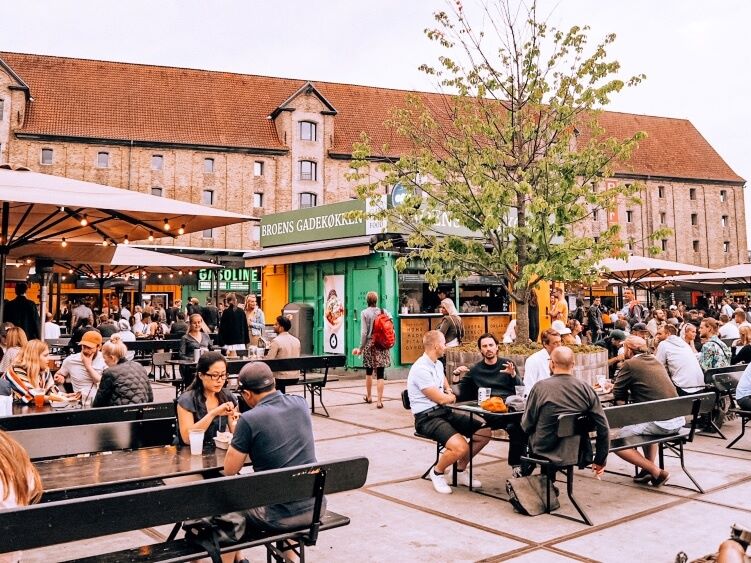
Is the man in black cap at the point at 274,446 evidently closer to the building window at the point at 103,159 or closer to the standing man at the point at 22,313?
the standing man at the point at 22,313

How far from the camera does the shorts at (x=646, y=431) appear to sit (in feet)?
21.5

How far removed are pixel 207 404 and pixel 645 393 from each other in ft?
14.5

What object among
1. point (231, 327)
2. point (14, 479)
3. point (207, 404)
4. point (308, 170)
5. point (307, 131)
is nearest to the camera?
point (14, 479)

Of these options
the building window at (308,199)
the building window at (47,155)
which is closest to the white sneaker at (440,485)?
the building window at (308,199)

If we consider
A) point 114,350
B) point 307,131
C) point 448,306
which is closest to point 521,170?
point 448,306

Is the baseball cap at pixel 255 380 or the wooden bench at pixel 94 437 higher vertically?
the baseball cap at pixel 255 380

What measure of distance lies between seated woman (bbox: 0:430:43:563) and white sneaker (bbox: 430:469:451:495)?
4.11 meters

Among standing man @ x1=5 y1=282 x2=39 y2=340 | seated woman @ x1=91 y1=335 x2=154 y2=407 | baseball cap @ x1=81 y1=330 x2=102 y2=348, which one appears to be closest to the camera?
seated woman @ x1=91 y1=335 x2=154 y2=407

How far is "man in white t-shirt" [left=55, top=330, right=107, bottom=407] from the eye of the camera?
741 centimetres

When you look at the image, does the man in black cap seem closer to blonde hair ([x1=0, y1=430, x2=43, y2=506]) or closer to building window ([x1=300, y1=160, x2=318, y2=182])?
blonde hair ([x1=0, y1=430, x2=43, y2=506])

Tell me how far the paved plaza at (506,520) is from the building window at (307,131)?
38.6 metres

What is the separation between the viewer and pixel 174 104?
44.3 meters

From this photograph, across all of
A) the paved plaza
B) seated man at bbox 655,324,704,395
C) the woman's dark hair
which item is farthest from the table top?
seated man at bbox 655,324,704,395

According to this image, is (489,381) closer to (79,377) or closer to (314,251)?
(79,377)
